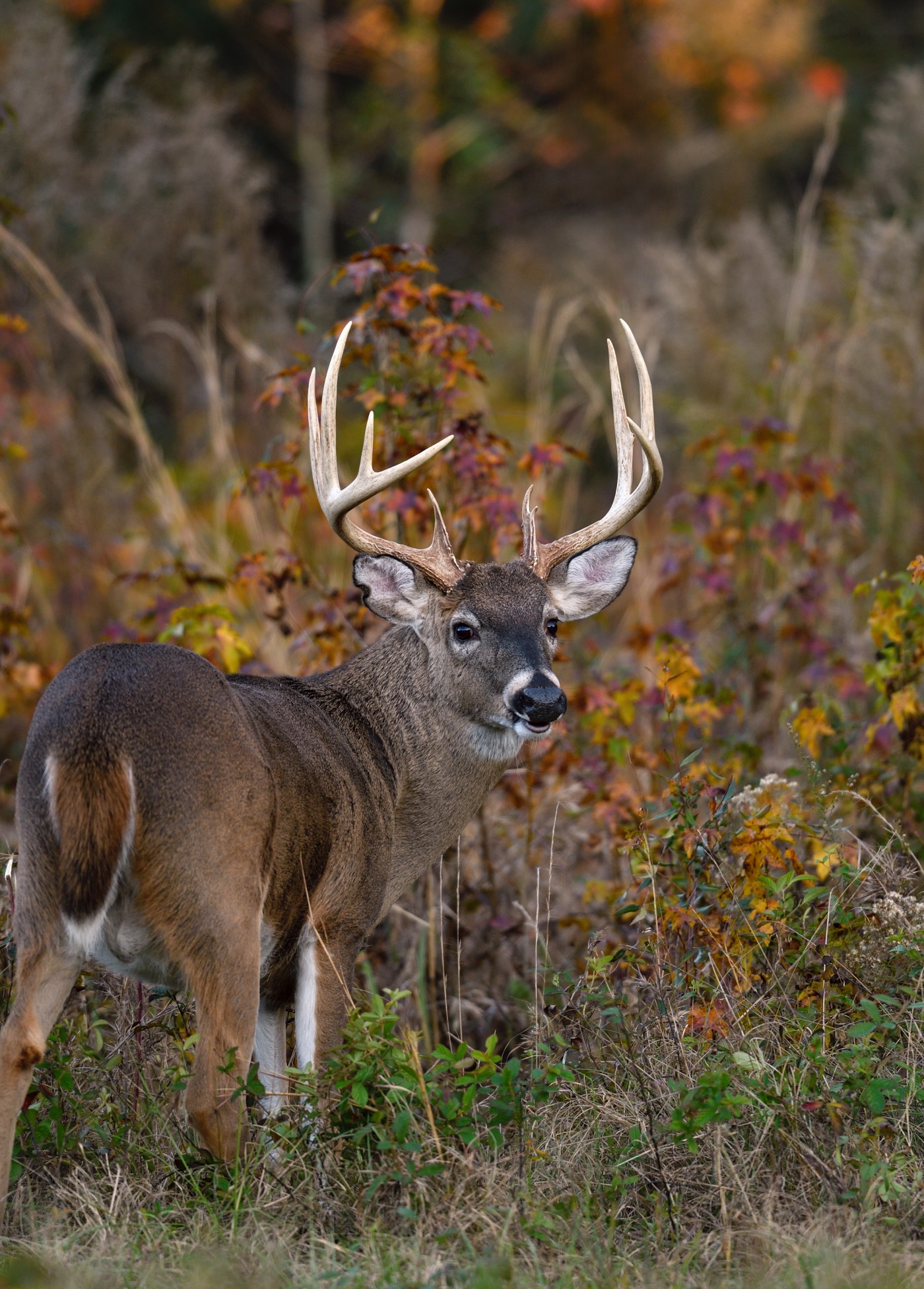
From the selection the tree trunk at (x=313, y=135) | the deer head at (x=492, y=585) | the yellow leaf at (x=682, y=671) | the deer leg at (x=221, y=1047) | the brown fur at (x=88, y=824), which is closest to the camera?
the brown fur at (x=88, y=824)

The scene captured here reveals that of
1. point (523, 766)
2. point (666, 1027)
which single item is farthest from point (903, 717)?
Answer: point (666, 1027)

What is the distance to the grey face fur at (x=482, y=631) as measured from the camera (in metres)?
4.22

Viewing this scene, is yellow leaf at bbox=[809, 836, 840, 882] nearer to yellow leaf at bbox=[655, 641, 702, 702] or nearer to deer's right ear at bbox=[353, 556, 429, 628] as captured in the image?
yellow leaf at bbox=[655, 641, 702, 702]

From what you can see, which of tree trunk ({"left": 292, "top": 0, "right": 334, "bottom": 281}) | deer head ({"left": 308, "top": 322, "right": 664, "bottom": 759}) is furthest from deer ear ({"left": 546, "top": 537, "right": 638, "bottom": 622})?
tree trunk ({"left": 292, "top": 0, "right": 334, "bottom": 281})

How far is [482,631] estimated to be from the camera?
430 centimetres

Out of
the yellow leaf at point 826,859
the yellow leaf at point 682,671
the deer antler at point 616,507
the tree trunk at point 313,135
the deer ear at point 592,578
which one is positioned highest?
the deer antler at point 616,507

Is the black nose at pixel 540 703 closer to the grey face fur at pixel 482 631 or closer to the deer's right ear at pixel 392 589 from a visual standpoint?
the grey face fur at pixel 482 631

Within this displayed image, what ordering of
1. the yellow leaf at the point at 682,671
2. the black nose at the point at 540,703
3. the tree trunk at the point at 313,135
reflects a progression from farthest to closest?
→ the tree trunk at the point at 313,135
the yellow leaf at the point at 682,671
the black nose at the point at 540,703

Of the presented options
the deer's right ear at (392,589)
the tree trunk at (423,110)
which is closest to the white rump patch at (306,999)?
the deer's right ear at (392,589)

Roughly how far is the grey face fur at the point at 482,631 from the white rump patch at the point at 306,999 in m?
0.84

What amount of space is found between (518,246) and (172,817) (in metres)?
14.1

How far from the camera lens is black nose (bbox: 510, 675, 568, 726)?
4.04m

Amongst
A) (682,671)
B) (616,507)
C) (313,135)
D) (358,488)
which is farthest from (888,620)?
(313,135)

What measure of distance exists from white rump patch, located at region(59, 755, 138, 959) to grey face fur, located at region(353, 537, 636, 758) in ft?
4.22
